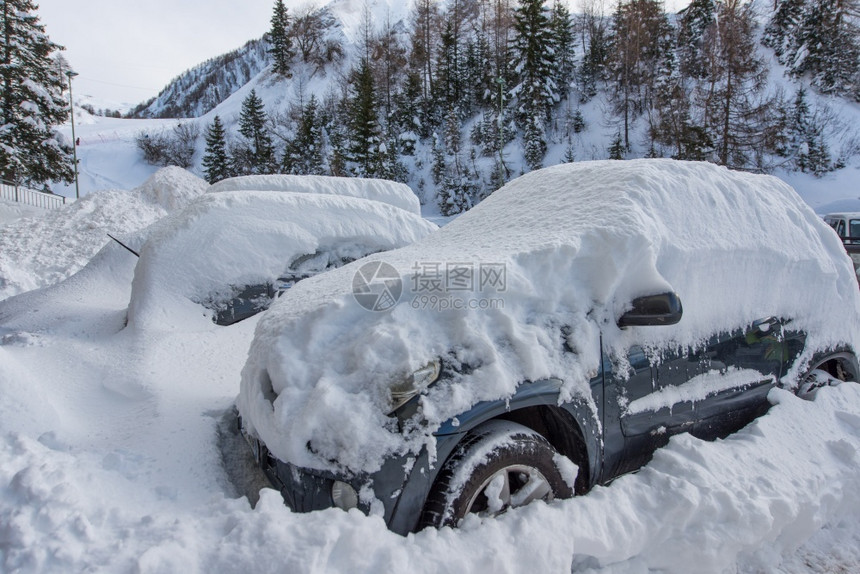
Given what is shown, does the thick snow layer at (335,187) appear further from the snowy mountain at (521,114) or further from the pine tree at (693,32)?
the pine tree at (693,32)

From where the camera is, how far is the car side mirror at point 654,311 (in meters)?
2.11

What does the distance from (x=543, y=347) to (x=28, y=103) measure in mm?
27241

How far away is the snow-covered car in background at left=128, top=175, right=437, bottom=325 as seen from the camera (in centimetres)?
423

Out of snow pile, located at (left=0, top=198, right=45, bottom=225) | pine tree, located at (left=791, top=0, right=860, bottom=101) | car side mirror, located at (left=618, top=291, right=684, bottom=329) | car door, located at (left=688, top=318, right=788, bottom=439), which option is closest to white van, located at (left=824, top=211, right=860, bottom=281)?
car door, located at (left=688, top=318, right=788, bottom=439)

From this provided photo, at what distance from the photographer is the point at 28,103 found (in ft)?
68.5

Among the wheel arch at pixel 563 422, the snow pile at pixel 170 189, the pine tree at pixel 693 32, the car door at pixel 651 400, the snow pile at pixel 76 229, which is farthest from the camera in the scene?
the pine tree at pixel 693 32

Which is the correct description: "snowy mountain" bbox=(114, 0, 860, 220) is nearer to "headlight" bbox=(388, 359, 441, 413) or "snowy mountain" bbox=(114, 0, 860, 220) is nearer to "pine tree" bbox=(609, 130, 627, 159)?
"pine tree" bbox=(609, 130, 627, 159)

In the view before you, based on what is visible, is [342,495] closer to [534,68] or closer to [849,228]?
[849,228]

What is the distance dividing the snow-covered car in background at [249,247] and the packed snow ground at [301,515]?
937 millimetres

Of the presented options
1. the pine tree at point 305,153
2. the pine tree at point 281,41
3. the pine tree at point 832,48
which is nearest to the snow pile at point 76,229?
the pine tree at point 305,153

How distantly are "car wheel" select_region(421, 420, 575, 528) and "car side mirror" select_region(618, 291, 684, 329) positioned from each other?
690mm

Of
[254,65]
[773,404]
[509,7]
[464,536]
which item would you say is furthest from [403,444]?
[254,65]

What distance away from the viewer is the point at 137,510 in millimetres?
1832

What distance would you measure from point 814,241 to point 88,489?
4.19 m
